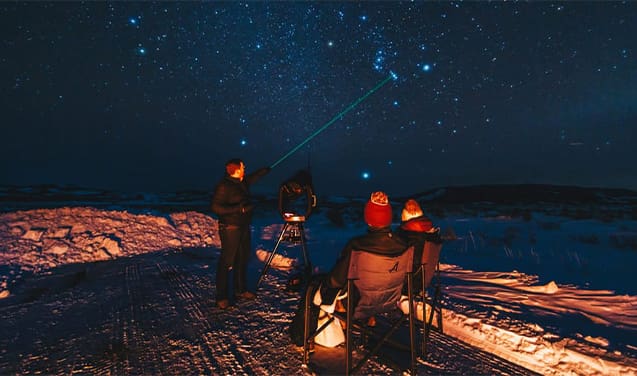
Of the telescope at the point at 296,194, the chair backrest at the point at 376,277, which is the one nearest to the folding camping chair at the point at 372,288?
the chair backrest at the point at 376,277

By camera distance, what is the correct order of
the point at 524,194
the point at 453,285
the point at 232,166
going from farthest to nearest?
the point at 524,194, the point at 453,285, the point at 232,166

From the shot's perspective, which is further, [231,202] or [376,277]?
[231,202]

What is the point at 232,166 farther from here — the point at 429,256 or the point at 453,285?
the point at 453,285

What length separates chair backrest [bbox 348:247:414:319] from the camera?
8.31 ft

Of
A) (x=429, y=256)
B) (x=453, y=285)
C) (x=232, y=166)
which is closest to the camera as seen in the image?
(x=429, y=256)

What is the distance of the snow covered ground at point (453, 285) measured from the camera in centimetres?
313

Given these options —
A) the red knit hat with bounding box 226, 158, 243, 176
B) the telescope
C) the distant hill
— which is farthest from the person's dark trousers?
the distant hill

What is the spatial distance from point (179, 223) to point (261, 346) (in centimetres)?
1022

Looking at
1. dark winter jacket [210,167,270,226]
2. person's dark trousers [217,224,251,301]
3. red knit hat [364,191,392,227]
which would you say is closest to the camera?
red knit hat [364,191,392,227]

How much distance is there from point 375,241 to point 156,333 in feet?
10.4

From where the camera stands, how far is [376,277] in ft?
8.64

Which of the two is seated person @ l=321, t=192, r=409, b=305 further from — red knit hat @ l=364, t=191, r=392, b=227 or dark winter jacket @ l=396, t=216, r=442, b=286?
dark winter jacket @ l=396, t=216, r=442, b=286

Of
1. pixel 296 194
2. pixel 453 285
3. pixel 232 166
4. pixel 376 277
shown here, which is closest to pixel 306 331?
pixel 376 277

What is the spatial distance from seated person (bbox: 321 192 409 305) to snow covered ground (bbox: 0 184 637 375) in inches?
46.9
